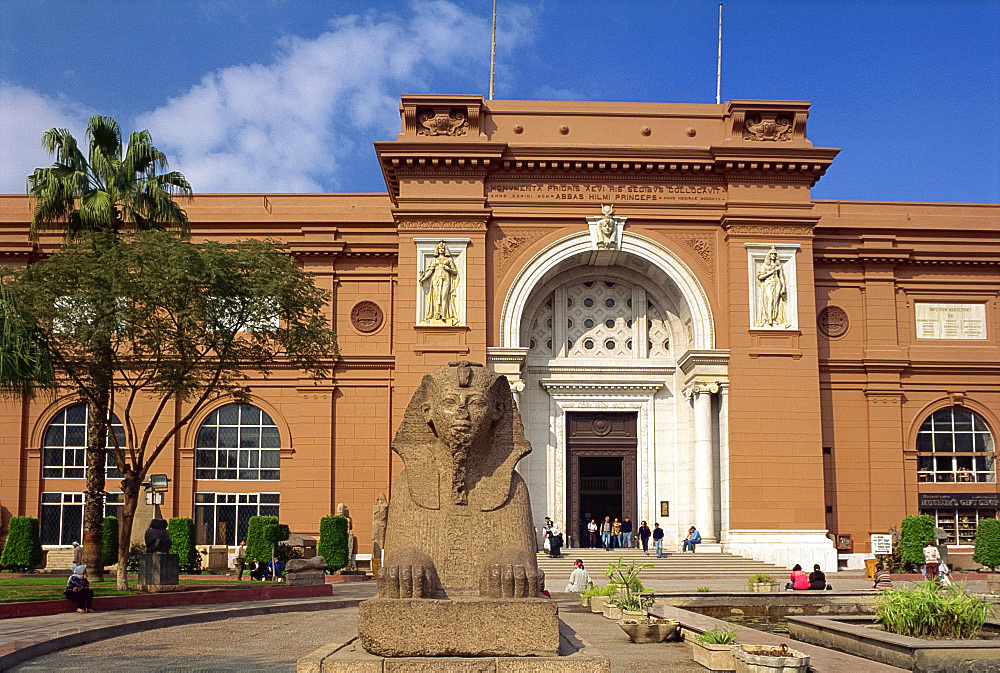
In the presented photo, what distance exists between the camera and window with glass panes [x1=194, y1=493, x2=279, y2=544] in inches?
1155

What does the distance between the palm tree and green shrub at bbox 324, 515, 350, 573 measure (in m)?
6.28

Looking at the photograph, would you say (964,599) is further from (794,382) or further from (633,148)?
(633,148)

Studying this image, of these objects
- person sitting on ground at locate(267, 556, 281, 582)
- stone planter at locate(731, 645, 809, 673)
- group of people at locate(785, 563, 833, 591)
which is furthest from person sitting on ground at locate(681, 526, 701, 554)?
stone planter at locate(731, 645, 809, 673)

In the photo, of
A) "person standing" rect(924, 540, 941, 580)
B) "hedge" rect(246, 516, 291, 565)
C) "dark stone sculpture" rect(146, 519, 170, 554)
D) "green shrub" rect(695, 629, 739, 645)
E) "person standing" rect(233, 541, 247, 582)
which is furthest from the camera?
"hedge" rect(246, 516, 291, 565)

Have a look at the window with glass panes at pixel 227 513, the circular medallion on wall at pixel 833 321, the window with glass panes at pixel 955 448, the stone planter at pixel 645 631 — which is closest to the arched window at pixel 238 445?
the window with glass panes at pixel 227 513

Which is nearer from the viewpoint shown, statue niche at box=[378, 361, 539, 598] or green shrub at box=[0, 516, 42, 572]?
statue niche at box=[378, 361, 539, 598]

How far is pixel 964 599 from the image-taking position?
432 inches

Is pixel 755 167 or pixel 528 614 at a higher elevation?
pixel 755 167

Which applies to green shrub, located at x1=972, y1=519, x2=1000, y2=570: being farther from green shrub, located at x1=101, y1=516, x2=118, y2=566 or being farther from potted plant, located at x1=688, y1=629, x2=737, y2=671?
green shrub, located at x1=101, y1=516, x2=118, y2=566

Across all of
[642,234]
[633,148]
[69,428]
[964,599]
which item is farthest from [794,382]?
[69,428]

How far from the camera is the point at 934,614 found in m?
10.9

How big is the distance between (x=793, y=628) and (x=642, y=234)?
16874mm

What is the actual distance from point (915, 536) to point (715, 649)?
18.7 metres

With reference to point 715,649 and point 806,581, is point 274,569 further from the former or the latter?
point 715,649
